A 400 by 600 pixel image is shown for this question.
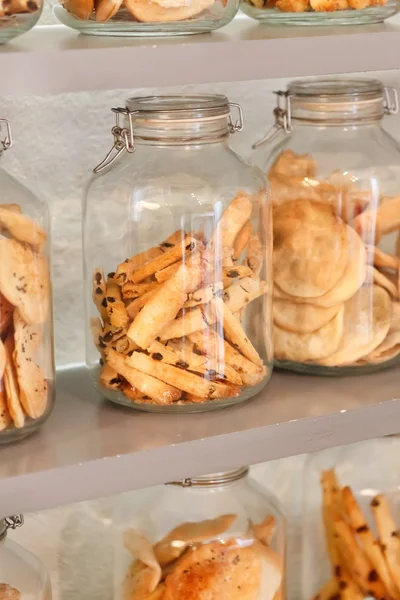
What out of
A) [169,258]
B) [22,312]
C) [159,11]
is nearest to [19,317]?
[22,312]

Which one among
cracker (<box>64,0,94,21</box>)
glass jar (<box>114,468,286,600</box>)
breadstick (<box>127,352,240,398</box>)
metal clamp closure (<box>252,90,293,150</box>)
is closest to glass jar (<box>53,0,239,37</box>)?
cracker (<box>64,0,94,21</box>)

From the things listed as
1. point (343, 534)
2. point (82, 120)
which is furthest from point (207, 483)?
point (82, 120)

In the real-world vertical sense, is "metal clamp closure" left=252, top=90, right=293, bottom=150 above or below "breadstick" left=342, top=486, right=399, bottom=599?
above

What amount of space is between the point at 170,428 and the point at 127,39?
263 millimetres

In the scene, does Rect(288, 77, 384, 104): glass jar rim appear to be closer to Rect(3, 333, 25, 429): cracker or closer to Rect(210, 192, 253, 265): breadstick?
Rect(210, 192, 253, 265): breadstick

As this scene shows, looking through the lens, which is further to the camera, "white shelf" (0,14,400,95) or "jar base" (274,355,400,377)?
"jar base" (274,355,400,377)

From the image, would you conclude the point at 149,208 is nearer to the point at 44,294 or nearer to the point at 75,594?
the point at 44,294

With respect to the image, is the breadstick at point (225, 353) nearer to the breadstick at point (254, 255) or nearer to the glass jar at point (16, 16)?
the breadstick at point (254, 255)

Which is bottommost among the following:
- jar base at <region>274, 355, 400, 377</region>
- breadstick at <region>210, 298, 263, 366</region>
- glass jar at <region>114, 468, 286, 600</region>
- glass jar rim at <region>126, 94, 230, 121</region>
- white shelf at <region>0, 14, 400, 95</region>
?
glass jar at <region>114, 468, 286, 600</region>

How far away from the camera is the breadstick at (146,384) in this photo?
2.15 feet

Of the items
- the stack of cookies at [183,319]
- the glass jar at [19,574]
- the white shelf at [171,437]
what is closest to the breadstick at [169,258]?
the stack of cookies at [183,319]

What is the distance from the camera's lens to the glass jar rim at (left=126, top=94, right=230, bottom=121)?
65 cm

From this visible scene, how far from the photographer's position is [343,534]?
0.84m

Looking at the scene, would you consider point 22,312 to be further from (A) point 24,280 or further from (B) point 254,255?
(B) point 254,255
